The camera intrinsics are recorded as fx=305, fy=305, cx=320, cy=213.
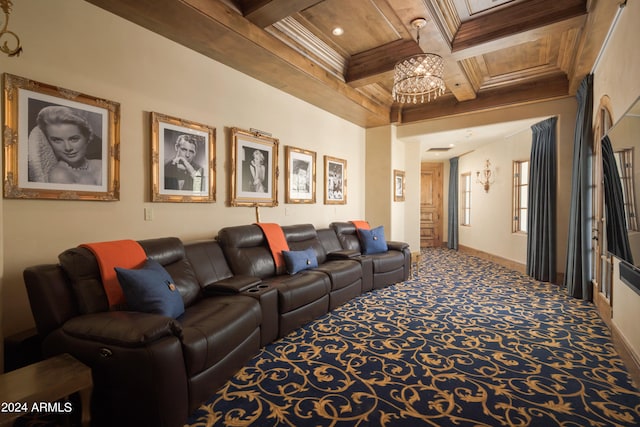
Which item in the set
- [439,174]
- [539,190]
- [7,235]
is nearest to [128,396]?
Answer: [7,235]

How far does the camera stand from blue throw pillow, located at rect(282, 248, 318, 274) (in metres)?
3.59

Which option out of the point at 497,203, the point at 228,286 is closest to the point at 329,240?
the point at 228,286

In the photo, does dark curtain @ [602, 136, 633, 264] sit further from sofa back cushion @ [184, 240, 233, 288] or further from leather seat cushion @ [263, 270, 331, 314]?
sofa back cushion @ [184, 240, 233, 288]

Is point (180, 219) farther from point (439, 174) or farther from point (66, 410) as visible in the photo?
point (439, 174)

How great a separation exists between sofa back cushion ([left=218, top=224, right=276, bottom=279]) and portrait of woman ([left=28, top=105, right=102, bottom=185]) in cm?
127

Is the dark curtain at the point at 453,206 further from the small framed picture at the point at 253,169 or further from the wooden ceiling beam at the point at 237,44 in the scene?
the small framed picture at the point at 253,169

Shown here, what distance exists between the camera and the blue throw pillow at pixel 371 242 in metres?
5.03

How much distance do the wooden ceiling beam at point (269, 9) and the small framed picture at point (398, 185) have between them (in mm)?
3911

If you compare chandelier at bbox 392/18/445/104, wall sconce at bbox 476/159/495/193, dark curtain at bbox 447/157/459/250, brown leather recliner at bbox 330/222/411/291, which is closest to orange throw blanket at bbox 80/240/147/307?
brown leather recliner at bbox 330/222/411/291

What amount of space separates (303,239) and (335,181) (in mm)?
1687

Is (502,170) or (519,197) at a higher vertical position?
(502,170)

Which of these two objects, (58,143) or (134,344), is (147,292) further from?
(58,143)

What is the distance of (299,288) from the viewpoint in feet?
10.0

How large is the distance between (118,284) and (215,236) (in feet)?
4.57
